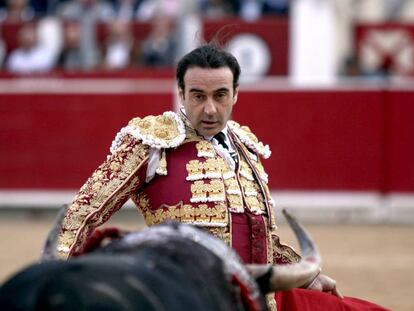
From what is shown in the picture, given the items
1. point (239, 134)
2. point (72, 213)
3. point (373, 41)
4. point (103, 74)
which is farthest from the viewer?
point (373, 41)

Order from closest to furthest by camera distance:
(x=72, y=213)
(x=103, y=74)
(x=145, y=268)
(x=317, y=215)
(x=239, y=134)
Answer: (x=145, y=268)
(x=72, y=213)
(x=239, y=134)
(x=317, y=215)
(x=103, y=74)

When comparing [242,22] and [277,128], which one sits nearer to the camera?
[277,128]

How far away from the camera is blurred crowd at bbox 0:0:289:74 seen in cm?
1218

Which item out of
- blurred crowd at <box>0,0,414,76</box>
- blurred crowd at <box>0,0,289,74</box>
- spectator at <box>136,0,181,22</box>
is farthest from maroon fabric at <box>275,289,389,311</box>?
spectator at <box>136,0,181,22</box>

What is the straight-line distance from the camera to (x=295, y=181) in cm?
1138

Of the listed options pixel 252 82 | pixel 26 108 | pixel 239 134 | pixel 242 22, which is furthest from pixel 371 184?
pixel 239 134

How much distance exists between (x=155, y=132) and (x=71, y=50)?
29.5 feet

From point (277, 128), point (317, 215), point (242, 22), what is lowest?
point (317, 215)

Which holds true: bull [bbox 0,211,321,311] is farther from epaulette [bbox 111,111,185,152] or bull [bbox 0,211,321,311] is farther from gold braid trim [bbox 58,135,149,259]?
epaulette [bbox 111,111,185,152]

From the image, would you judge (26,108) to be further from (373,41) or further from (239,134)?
(239,134)

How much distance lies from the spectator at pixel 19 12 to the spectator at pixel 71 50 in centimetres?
85

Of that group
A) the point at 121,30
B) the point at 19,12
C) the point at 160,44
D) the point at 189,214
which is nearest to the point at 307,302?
the point at 189,214

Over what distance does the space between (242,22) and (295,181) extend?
6.66 ft

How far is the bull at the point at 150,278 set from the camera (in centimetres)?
238
